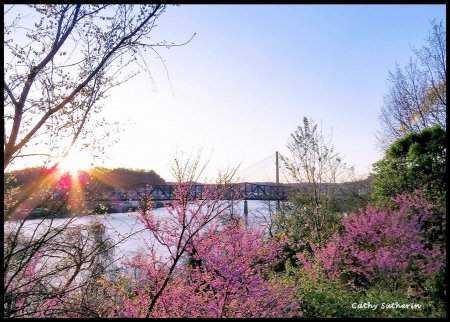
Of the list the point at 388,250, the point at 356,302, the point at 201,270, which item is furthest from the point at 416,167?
the point at 201,270

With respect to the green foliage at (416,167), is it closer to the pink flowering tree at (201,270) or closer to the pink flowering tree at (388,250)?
the pink flowering tree at (388,250)

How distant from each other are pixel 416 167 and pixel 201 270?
102 inches

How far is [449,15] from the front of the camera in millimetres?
1049

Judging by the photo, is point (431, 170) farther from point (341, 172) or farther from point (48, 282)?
point (48, 282)

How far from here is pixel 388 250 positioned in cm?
289

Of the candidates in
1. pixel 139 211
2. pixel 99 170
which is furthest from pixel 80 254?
pixel 139 211

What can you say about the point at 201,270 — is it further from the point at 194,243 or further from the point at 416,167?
the point at 416,167

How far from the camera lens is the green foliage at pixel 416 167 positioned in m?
3.12

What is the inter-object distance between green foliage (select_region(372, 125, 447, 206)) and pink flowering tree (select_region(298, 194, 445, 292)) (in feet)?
0.61

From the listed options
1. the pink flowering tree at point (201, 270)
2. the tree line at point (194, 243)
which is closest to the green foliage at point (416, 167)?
the tree line at point (194, 243)

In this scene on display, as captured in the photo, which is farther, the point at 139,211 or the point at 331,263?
the point at 331,263

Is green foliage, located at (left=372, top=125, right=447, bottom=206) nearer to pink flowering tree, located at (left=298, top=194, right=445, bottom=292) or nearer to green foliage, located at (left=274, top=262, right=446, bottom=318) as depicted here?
pink flowering tree, located at (left=298, top=194, right=445, bottom=292)

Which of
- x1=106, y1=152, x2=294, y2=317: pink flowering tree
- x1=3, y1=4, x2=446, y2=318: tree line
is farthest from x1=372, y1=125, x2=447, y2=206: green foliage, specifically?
x1=106, y1=152, x2=294, y2=317: pink flowering tree

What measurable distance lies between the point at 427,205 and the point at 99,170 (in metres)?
2.95
